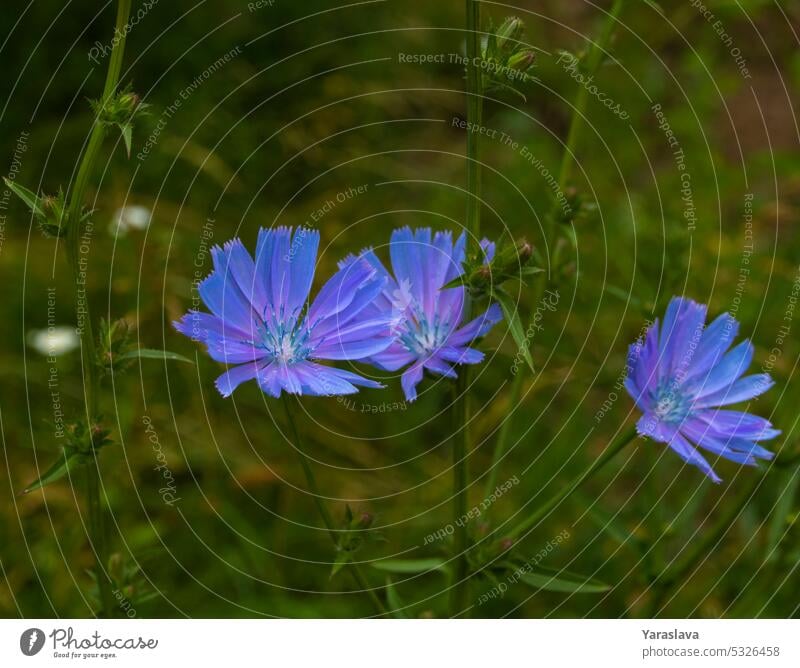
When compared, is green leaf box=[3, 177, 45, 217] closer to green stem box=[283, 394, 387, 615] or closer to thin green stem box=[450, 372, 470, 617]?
green stem box=[283, 394, 387, 615]

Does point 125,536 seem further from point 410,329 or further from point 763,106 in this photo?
point 763,106

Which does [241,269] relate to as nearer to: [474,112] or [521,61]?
[474,112]

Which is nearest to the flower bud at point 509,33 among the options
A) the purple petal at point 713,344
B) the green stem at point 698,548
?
the purple petal at point 713,344

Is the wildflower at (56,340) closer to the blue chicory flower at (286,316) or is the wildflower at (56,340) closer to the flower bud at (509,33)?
the blue chicory flower at (286,316)

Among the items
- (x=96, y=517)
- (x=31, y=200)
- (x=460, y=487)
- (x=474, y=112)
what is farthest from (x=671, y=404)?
(x=31, y=200)
